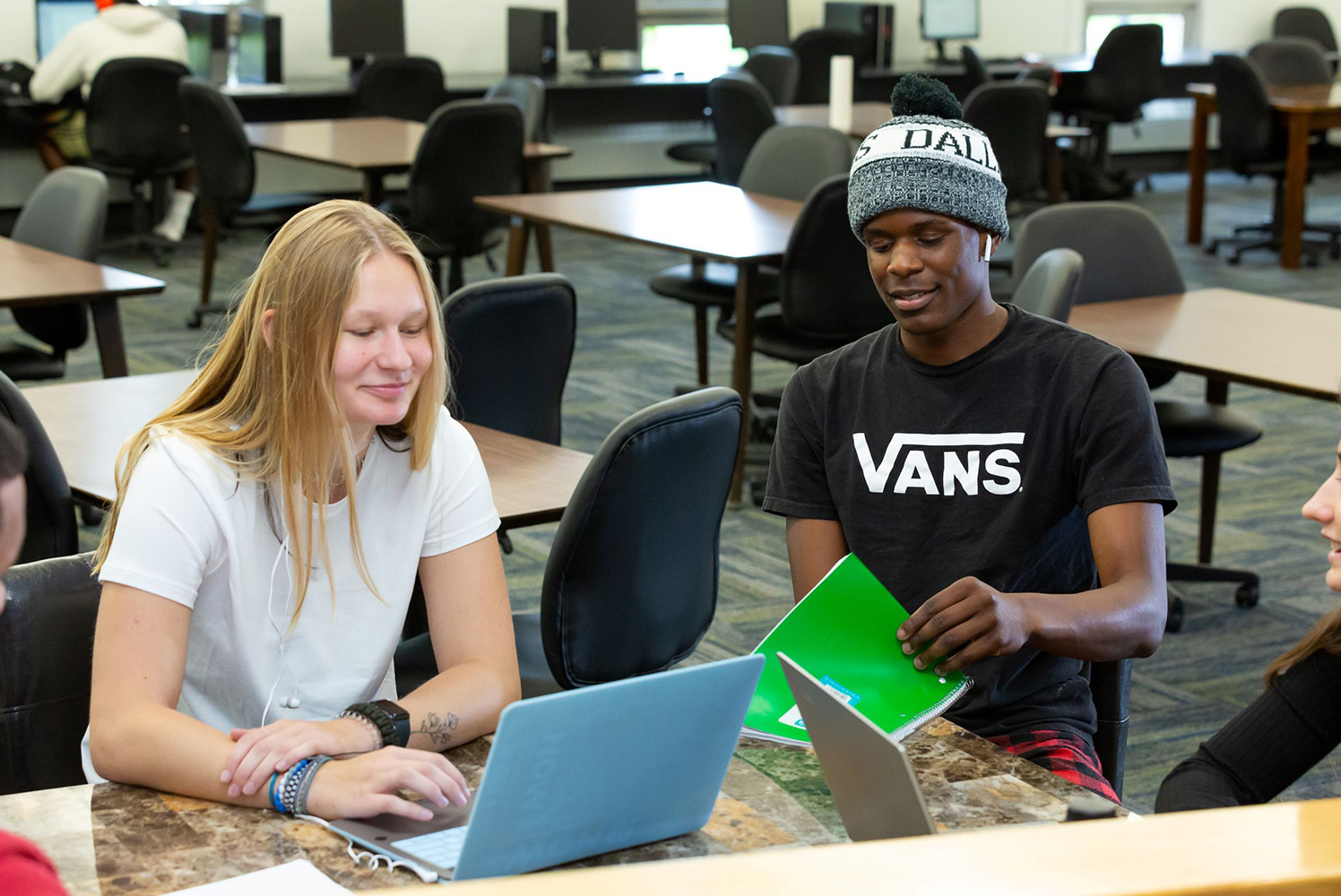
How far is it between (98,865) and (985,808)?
69 cm

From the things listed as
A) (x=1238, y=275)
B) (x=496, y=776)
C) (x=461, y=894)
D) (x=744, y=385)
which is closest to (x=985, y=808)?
(x=496, y=776)

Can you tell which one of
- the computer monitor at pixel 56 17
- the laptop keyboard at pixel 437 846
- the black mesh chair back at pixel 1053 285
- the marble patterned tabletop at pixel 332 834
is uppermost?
the computer monitor at pixel 56 17

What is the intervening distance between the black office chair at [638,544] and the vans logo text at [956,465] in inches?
13.5

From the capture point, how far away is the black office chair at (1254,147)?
7.05 meters

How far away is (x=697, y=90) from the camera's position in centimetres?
896

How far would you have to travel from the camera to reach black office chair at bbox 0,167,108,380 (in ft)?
12.2

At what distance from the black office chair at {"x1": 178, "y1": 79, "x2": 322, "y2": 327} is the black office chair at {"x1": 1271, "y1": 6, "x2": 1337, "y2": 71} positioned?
25.5ft

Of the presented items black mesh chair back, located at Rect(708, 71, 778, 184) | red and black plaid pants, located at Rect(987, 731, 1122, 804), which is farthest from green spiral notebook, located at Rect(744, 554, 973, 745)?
black mesh chair back, located at Rect(708, 71, 778, 184)

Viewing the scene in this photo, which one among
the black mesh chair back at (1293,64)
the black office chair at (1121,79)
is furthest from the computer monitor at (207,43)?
the black mesh chair back at (1293,64)

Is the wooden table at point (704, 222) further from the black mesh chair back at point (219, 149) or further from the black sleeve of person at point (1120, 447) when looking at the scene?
the black sleeve of person at point (1120, 447)

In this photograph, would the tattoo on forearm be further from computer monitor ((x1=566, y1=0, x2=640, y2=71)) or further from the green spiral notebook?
computer monitor ((x1=566, y1=0, x2=640, y2=71))

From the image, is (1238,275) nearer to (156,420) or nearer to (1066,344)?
(1066,344)

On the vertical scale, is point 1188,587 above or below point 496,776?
below

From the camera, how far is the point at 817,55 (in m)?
8.70
